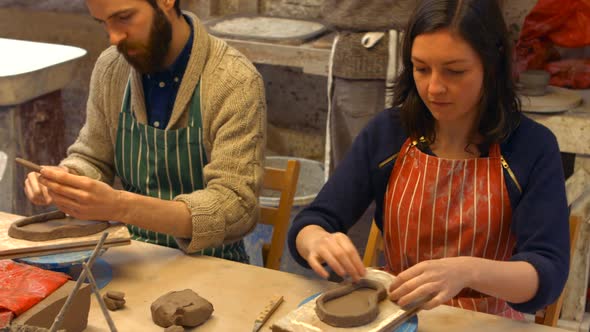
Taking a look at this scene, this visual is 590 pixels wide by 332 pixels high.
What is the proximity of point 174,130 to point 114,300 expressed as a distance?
646 mm

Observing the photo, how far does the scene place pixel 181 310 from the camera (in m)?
1.67

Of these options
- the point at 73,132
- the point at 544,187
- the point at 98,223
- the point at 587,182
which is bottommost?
the point at 73,132

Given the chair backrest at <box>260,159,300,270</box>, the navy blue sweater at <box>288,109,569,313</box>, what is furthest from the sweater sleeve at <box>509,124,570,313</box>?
the chair backrest at <box>260,159,300,270</box>

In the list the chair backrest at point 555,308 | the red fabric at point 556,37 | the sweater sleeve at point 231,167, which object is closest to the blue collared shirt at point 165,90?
the sweater sleeve at point 231,167

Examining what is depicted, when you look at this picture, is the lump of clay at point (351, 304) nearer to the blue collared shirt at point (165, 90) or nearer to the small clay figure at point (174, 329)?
the small clay figure at point (174, 329)

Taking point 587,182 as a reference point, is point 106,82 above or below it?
above

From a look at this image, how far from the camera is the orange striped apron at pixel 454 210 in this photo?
1.98 m

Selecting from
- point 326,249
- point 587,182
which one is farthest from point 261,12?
point 326,249

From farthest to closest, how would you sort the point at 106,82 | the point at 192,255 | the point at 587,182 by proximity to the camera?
the point at 587,182 → the point at 106,82 → the point at 192,255

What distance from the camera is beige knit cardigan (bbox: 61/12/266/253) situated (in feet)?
6.88

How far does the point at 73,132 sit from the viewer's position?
5352 mm

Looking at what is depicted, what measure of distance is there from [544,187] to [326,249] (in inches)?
22.7

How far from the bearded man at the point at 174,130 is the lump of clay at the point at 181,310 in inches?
13.4

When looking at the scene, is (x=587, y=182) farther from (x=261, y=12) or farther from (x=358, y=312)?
(x=261, y=12)
